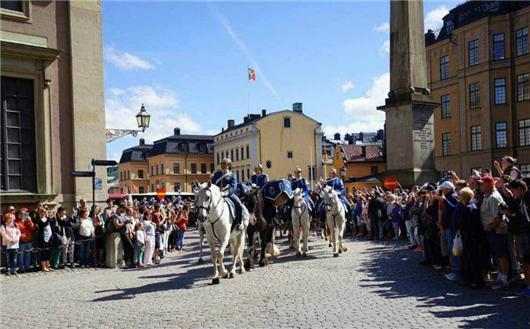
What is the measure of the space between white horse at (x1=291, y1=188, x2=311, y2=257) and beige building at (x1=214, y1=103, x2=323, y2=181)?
55406mm

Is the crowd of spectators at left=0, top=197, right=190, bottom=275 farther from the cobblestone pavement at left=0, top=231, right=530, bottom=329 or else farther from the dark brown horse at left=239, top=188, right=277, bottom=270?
the dark brown horse at left=239, top=188, right=277, bottom=270

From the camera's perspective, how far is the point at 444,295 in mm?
9289

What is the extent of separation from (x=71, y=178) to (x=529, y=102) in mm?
35604

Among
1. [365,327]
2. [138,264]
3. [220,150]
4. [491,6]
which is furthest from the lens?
[220,150]

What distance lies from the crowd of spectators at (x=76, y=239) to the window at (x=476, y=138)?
33617 millimetres

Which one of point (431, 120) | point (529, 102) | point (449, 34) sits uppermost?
point (449, 34)

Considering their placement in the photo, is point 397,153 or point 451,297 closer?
point 451,297

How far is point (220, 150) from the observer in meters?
84.1

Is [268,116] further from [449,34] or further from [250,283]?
[250,283]

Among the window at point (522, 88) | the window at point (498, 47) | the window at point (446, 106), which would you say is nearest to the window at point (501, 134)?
the window at point (522, 88)

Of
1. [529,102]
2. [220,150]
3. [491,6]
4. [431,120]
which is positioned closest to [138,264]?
[431,120]

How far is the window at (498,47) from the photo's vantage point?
41.5 meters

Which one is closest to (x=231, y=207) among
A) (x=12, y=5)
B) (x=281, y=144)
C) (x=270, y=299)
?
(x=270, y=299)

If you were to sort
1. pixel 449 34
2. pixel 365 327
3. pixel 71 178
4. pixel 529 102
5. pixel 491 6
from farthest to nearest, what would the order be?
pixel 449 34, pixel 491 6, pixel 529 102, pixel 71 178, pixel 365 327
